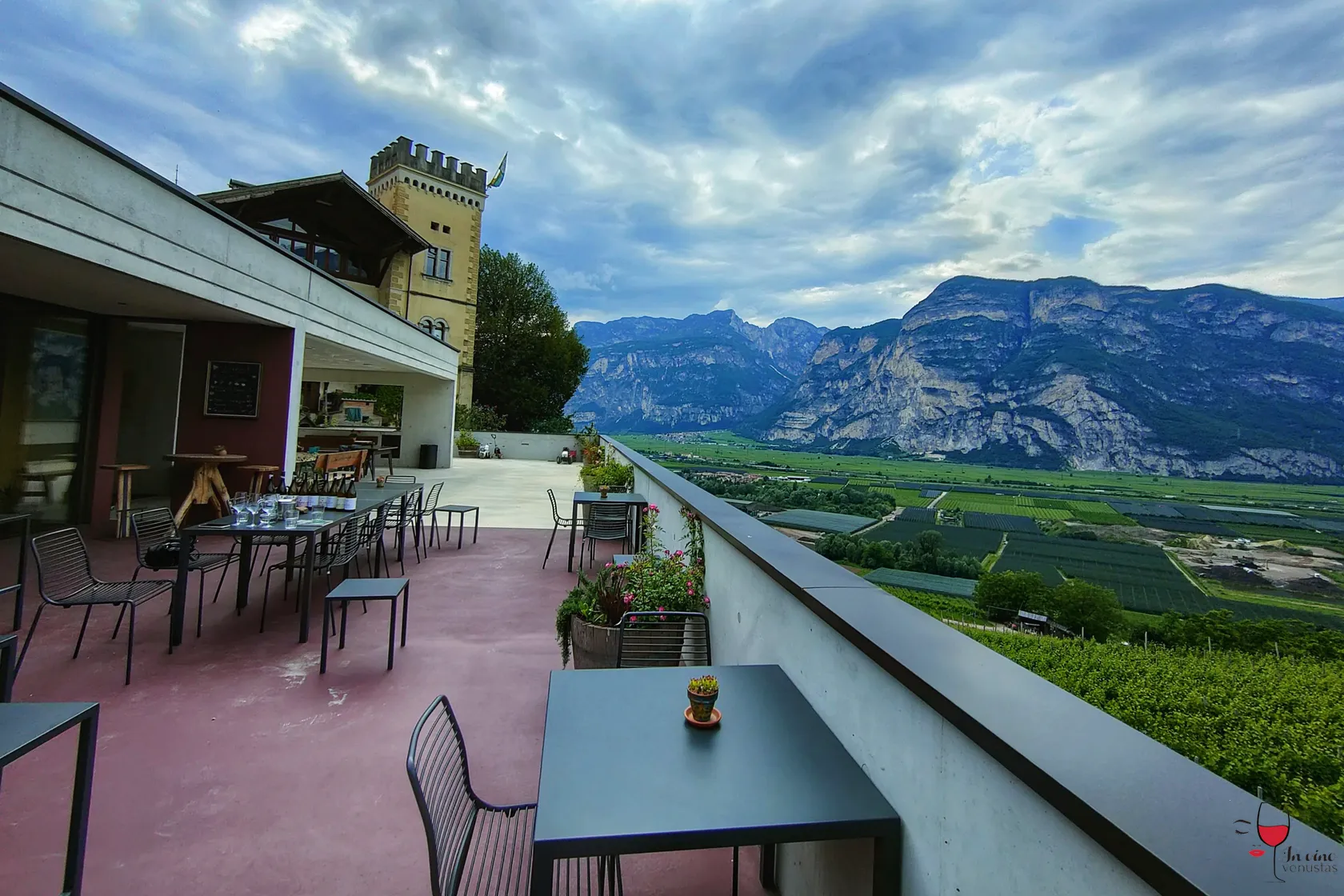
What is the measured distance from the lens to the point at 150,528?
4.75 meters

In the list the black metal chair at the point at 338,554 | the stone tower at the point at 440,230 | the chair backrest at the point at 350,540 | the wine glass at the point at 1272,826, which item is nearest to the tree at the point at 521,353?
the stone tower at the point at 440,230

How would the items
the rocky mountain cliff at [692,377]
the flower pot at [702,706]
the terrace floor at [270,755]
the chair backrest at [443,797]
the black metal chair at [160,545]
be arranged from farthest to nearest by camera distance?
the rocky mountain cliff at [692,377], the black metal chair at [160,545], the terrace floor at [270,755], the flower pot at [702,706], the chair backrest at [443,797]

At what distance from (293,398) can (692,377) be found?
4883 cm

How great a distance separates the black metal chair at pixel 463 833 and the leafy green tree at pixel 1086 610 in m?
2.54

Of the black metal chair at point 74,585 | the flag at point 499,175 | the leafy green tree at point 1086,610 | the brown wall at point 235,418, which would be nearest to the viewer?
the leafy green tree at point 1086,610

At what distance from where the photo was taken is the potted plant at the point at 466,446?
2166cm

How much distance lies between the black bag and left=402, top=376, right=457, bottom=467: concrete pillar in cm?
1268

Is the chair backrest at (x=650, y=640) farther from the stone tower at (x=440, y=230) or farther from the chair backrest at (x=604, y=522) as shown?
the stone tower at (x=440, y=230)

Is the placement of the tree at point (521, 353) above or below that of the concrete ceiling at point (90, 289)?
above

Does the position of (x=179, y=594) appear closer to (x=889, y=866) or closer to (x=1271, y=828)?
(x=889, y=866)

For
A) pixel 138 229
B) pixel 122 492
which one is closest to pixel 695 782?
pixel 138 229

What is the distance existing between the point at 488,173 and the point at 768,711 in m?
29.7

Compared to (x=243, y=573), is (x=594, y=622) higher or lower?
higher

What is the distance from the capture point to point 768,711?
1.76 meters
